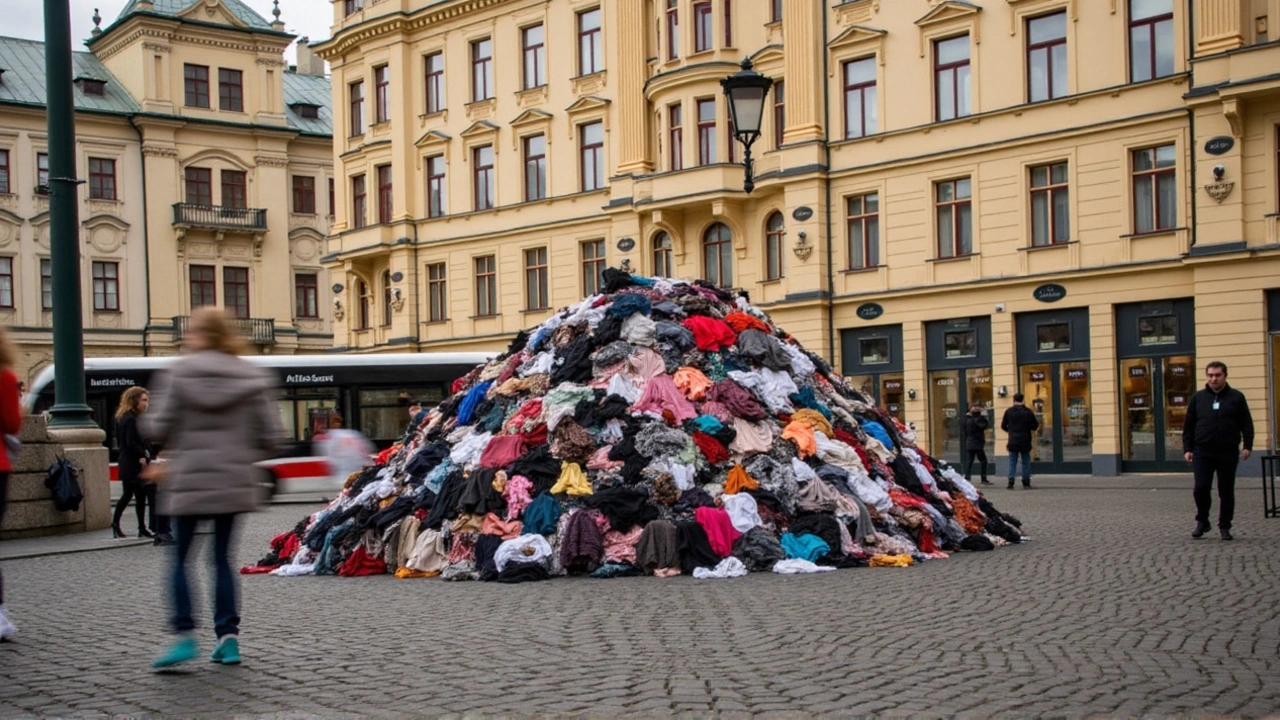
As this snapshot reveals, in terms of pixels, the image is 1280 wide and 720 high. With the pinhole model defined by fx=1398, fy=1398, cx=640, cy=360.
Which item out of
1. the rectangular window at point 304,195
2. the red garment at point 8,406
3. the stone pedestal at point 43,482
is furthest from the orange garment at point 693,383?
the rectangular window at point 304,195

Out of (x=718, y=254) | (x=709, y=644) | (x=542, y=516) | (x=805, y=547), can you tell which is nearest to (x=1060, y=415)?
(x=718, y=254)

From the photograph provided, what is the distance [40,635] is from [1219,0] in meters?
27.7

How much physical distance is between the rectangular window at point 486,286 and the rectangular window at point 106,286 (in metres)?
20.9

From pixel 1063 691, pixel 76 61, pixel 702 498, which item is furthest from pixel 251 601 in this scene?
pixel 76 61

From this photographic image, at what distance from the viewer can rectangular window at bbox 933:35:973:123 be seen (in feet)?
114

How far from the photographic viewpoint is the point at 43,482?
59.6 ft

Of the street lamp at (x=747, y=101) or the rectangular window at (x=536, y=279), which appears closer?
the street lamp at (x=747, y=101)

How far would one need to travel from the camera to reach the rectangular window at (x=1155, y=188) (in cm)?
3127

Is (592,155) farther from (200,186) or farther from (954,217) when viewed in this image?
(200,186)

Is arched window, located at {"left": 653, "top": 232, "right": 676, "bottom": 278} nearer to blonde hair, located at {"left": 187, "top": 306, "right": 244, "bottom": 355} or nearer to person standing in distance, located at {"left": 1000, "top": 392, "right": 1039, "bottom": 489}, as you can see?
person standing in distance, located at {"left": 1000, "top": 392, "right": 1039, "bottom": 489}

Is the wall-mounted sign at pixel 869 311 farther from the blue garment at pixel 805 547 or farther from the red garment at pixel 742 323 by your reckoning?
the blue garment at pixel 805 547

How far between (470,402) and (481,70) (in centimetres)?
3288

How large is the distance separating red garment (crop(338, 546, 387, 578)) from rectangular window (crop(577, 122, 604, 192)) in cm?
3036

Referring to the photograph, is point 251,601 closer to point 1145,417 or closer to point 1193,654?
point 1193,654
